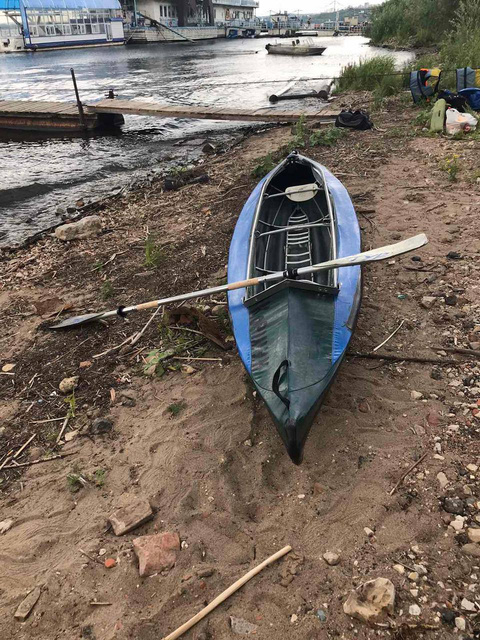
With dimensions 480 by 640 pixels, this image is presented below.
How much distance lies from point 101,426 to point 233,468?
4.05 ft

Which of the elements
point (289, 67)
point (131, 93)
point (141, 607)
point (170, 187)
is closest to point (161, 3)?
point (289, 67)

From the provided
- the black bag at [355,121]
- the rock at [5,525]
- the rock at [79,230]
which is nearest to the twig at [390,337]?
the rock at [5,525]

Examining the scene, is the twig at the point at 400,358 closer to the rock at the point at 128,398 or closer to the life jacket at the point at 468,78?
the rock at the point at 128,398

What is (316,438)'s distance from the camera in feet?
10.8

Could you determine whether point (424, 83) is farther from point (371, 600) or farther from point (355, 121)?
point (371, 600)

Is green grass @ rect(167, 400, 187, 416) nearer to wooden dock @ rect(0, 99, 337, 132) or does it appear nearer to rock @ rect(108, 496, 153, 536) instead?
rock @ rect(108, 496, 153, 536)

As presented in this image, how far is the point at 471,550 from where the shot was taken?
237cm

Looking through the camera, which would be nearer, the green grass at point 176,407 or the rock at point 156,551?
the rock at point 156,551

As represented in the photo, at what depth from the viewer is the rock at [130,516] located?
9.08 ft

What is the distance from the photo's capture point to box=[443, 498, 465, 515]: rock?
8.46 feet

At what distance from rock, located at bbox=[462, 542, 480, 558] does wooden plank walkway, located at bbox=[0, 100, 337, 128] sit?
13.2 meters

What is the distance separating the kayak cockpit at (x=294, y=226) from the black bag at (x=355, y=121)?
5.43 meters

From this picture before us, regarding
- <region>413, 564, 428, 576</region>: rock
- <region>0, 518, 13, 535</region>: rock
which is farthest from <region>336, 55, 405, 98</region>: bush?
<region>0, 518, 13, 535</region>: rock

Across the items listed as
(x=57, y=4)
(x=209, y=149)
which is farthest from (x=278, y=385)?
(x=57, y=4)
